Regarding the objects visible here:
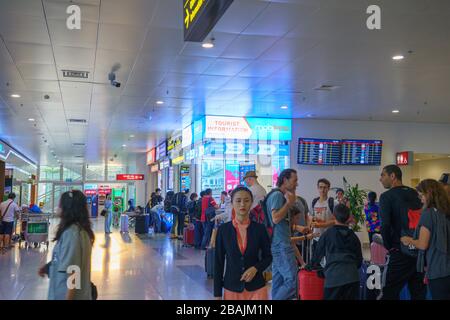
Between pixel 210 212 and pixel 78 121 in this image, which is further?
pixel 78 121

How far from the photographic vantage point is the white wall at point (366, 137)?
13.8 m

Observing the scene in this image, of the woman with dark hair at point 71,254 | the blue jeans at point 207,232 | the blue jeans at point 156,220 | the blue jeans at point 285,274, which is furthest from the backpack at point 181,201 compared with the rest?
the woman with dark hair at point 71,254

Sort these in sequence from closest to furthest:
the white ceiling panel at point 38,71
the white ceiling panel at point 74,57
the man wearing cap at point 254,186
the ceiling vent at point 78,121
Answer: the white ceiling panel at point 74,57 → the man wearing cap at point 254,186 → the white ceiling panel at point 38,71 → the ceiling vent at point 78,121

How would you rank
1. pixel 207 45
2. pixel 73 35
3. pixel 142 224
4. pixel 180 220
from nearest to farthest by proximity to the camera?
pixel 73 35 < pixel 207 45 < pixel 180 220 < pixel 142 224

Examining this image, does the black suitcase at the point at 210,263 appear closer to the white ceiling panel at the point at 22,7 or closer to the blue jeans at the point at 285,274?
the blue jeans at the point at 285,274

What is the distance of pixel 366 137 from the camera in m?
14.3

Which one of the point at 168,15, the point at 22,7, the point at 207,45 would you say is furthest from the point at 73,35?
the point at 207,45

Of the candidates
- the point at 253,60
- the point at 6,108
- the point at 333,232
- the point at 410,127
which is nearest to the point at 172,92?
the point at 253,60

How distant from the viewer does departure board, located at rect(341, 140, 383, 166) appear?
A: 1399cm

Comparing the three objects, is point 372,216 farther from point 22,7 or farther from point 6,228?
point 6,228

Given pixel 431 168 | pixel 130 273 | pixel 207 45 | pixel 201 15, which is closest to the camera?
pixel 201 15

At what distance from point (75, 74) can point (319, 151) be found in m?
7.36

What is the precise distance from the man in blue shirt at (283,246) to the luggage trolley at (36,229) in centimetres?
1030

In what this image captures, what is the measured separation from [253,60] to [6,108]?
7623 mm
